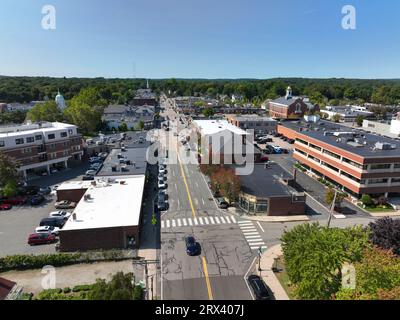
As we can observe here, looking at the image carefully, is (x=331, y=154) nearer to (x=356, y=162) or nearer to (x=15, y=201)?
(x=356, y=162)

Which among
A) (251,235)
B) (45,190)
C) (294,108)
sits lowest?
(251,235)

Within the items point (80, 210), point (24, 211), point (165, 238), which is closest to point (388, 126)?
point (165, 238)

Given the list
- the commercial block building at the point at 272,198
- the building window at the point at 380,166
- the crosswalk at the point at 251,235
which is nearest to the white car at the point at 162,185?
the commercial block building at the point at 272,198

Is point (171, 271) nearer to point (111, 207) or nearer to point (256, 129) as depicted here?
point (111, 207)

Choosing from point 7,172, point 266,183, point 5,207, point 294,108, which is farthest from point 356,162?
point 294,108

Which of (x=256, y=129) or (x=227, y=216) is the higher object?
(x=256, y=129)

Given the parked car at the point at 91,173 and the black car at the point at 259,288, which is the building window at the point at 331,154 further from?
the parked car at the point at 91,173

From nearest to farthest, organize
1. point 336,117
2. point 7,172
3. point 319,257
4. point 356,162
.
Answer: point 319,257 → point 356,162 → point 7,172 → point 336,117
